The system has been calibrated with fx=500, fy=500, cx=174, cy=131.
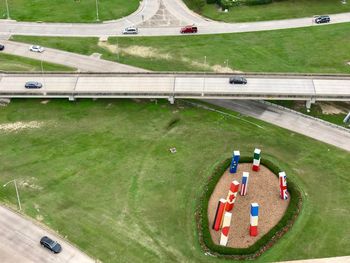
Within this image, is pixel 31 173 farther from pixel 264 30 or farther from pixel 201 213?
pixel 264 30

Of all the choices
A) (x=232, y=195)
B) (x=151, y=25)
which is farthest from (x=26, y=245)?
(x=151, y=25)

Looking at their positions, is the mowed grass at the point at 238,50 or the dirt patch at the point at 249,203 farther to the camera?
the mowed grass at the point at 238,50

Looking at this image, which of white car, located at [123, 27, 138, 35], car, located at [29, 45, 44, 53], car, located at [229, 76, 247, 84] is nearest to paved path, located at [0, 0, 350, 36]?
white car, located at [123, 27, 138, 35]

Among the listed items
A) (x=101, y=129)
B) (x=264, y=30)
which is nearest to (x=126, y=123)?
(x=101, y=129)

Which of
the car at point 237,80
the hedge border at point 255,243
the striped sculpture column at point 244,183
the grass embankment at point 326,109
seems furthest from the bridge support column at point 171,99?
the striped sculpture column at point 244,183

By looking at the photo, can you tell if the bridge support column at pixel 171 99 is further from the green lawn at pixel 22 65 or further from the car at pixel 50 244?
the car at pixel 50 244

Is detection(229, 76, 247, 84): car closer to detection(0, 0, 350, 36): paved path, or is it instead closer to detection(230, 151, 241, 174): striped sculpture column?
detection(230, 151, 241, 174): striped sculpture column
